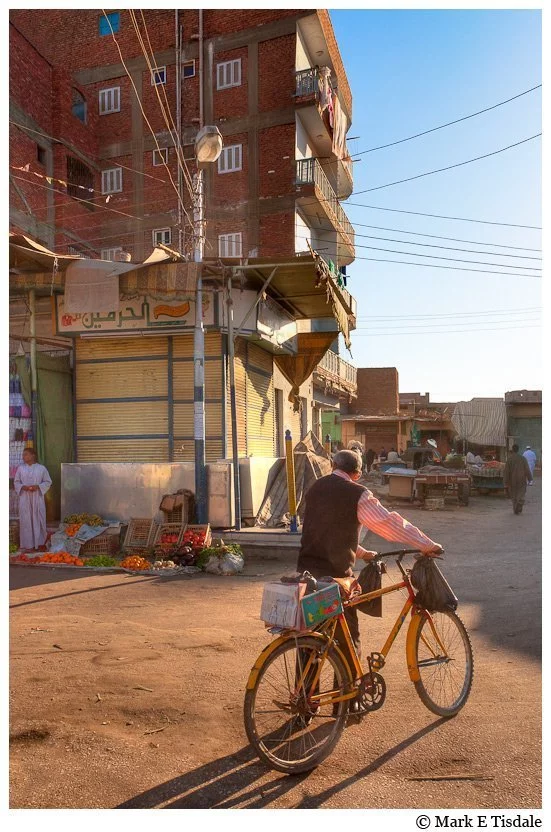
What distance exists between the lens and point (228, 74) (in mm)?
22797

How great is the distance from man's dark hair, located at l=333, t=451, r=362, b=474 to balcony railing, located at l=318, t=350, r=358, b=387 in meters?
20.5

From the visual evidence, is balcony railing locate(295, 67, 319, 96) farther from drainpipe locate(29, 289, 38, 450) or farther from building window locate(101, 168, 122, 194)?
drainpipe locate(29, 289, 38, 450)

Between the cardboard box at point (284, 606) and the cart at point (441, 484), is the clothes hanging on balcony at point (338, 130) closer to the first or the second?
the cart at point (441, 484)

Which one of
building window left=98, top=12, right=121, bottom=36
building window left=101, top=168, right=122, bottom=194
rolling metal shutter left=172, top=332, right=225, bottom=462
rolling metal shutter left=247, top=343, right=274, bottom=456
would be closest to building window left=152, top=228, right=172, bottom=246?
building window left=101, top=168, right=122, bottom=194

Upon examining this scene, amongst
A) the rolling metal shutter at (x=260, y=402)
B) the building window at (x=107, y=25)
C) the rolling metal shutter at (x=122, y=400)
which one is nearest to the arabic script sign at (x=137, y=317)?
the rolling metal shutter at (x=122, y=400)

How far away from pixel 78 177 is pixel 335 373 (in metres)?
13.3

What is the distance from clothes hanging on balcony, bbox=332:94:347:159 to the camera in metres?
23.2

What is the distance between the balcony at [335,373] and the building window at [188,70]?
11.5m

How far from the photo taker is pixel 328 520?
12.9ft

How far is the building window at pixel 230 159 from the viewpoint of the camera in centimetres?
2280
